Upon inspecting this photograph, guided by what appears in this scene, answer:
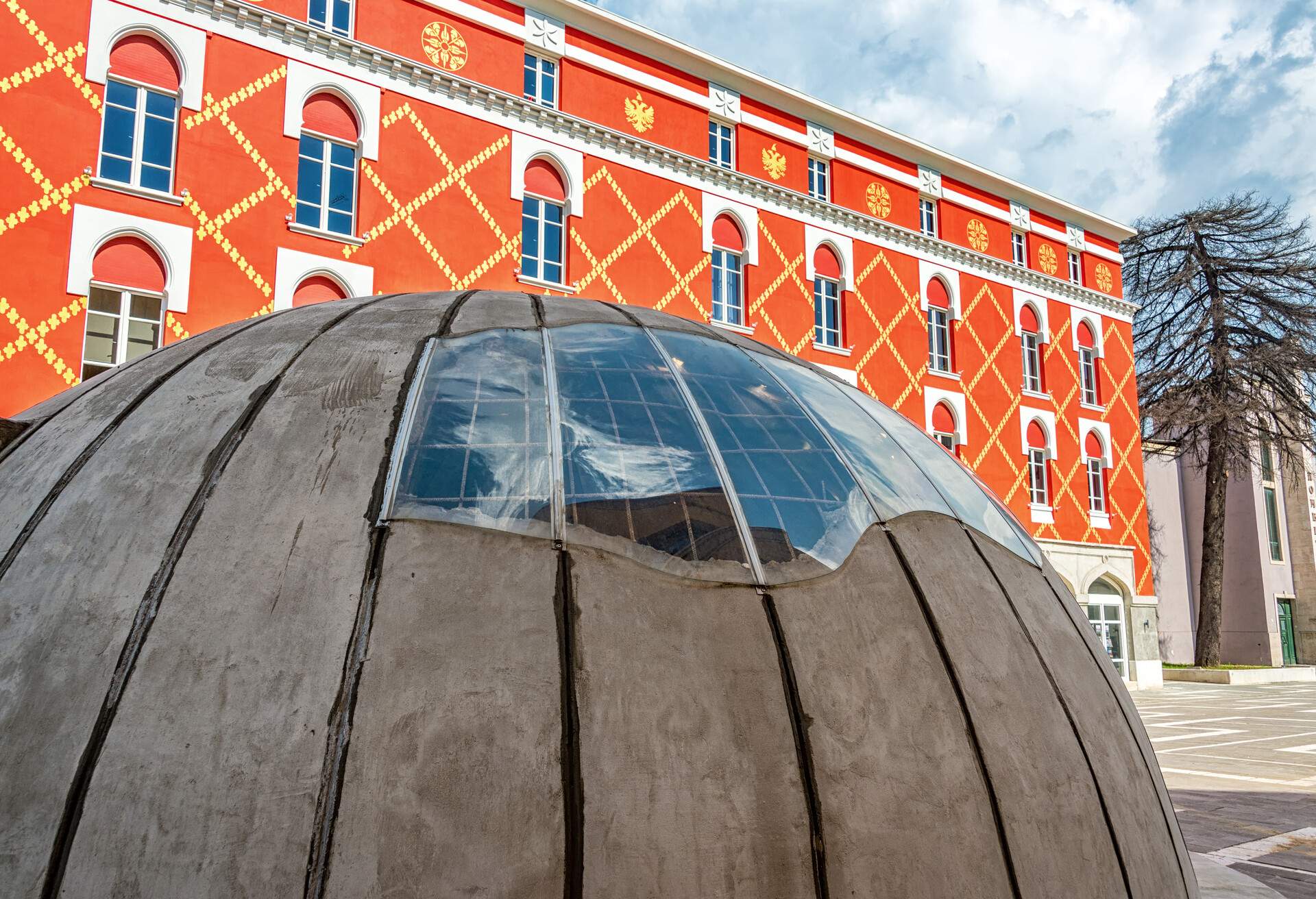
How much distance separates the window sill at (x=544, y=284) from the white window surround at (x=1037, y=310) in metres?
16.0

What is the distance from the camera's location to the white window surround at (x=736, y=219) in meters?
22.3

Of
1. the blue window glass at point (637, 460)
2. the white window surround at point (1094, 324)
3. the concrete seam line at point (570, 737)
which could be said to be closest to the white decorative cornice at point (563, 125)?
the white window surround at point (1094, 324)

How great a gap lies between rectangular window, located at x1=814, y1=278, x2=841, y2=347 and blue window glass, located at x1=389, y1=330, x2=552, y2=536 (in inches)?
864

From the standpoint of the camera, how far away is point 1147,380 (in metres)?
35.9

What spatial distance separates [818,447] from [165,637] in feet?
5.64

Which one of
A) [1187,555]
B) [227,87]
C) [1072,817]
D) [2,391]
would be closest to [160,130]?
[227,87]

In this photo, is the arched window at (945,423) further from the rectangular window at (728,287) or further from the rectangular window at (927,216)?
the rectangular window at (728,287)

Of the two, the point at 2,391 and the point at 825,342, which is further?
the point at 825,342

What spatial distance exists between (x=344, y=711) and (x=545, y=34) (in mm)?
20934

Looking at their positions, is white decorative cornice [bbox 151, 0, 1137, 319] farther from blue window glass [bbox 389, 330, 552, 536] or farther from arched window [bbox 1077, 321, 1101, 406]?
blue window glass [bbox 389, 330, 552, 536]

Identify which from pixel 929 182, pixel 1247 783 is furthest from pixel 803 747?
pixel 929 182

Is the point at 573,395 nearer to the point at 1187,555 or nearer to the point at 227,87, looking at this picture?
the point at 227,87

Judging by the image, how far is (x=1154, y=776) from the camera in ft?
9.61

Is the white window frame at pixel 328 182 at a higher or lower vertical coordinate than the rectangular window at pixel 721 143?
lower
